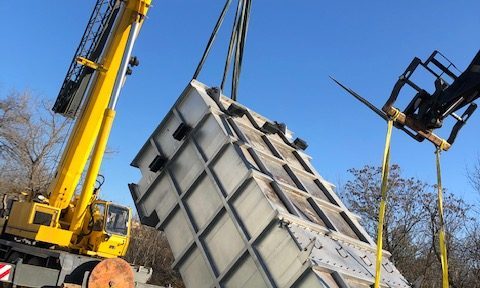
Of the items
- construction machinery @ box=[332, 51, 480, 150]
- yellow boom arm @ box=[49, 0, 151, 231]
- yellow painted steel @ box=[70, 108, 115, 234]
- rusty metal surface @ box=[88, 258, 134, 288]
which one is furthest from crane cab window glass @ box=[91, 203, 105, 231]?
construction machinery @ box=[332, 51, 480, 150]

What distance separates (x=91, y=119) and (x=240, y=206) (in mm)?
4802

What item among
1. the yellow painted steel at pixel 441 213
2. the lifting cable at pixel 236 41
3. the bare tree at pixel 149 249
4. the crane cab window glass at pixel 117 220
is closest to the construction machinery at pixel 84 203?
the crane cab window glass at pixel 117 220

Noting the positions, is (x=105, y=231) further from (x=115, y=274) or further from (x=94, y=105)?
(x=94, y=105)

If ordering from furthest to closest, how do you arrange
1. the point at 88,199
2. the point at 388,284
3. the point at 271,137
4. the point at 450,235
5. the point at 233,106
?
the point at 450,235 → the point at 88,199 → the point at 271,137 → the point at 233,106 → the point at 388,284

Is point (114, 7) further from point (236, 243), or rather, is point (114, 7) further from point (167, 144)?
point (236, 243)

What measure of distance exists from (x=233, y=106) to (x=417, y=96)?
92.6 inches

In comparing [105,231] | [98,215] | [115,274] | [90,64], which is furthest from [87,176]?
[90,64]

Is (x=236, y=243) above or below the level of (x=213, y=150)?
below

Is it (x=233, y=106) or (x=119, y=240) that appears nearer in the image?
(x=233, y=106)

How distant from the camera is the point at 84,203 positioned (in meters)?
8.91

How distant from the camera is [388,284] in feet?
18.3

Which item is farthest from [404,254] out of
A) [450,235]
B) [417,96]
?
[417,96]

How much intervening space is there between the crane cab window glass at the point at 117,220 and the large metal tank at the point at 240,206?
2.95 metres

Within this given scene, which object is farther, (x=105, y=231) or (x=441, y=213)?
(x=105, y=231)
